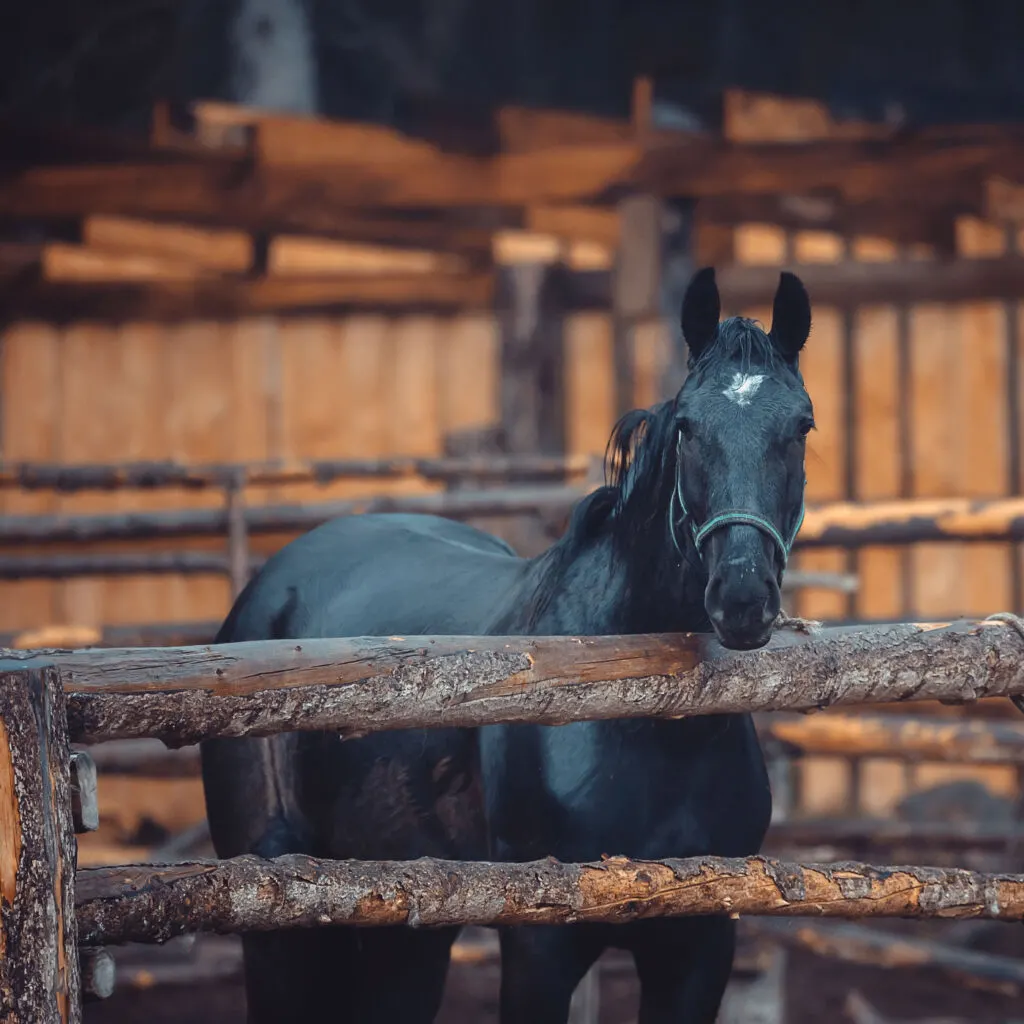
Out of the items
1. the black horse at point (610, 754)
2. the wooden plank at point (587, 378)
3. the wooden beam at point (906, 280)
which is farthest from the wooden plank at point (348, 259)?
the black horse at point (610, 754)

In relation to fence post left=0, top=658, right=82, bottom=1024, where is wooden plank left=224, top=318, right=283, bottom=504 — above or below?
above

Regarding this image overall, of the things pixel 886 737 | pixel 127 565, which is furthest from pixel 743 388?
pixel 127 565

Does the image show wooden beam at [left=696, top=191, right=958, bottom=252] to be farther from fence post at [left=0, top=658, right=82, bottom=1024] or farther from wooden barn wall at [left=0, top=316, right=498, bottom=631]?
fence post at [left=0, top=658, right=82, bottom=1024]

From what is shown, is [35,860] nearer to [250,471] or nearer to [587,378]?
[250,471]

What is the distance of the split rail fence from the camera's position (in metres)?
1.98

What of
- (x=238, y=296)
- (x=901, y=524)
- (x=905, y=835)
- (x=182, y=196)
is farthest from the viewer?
(x=238, y=296)

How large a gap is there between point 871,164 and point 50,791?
16.1 ft

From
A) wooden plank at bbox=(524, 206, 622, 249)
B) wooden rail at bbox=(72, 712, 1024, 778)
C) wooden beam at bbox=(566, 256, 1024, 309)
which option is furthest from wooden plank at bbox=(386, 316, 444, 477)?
wooden rail at bbox=(72, 712, 1024, 778)

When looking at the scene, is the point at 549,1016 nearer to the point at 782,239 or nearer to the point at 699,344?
the point at 699,344

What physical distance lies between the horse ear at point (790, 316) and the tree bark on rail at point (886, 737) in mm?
2921

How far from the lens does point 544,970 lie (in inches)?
106

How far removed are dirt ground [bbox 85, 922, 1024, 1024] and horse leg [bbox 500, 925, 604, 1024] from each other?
3099 millimetres

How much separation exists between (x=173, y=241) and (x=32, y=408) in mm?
1529

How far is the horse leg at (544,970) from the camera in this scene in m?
2.70
